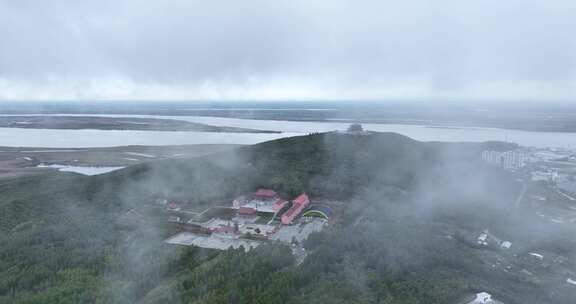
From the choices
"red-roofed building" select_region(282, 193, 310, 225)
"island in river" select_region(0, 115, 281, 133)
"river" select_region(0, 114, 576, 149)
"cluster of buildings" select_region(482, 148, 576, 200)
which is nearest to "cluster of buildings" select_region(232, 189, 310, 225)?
"red-roofed building" select_region(282, 193, 310, 225)

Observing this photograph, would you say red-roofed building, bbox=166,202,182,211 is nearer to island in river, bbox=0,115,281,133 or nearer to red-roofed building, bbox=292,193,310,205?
red-roofed building, bbox=292,193,310,205

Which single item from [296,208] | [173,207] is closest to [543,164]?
[296,208]

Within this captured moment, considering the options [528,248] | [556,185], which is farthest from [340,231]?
[556,185]

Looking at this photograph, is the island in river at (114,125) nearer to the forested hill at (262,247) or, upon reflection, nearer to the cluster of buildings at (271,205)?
the forested hill at (262,247)

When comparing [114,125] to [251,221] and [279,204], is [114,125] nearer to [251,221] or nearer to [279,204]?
[279,204]

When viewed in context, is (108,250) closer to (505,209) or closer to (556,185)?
(505,209)

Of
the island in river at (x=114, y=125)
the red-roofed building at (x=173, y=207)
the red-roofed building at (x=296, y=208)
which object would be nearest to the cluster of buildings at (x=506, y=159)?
the red-roofed building at (x=296, y=208)
